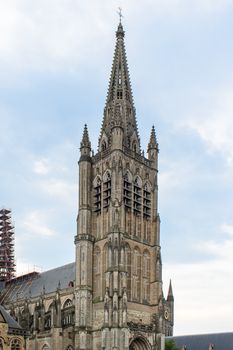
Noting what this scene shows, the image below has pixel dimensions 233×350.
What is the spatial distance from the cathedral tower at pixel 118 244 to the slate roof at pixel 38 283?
12.2m

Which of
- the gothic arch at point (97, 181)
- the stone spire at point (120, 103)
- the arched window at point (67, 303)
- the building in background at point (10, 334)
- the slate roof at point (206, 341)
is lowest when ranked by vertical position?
the slate roof at point (206, 341)

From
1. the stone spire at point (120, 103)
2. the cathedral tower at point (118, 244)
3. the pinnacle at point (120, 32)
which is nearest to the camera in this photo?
the cathedral tower at point (118, 244)

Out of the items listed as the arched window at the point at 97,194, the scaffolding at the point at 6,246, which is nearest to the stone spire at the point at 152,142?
the arched window at the point at 97,194

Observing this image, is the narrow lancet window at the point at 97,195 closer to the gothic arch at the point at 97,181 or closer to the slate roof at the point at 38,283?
the gothic arch at the point at 97,181

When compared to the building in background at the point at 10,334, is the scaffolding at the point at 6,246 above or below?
above

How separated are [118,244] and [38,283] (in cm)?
2515

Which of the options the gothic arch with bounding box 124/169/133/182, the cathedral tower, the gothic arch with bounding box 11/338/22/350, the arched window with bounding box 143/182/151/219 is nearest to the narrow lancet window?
the cathedral tower

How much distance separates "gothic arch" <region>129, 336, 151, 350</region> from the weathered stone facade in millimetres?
110

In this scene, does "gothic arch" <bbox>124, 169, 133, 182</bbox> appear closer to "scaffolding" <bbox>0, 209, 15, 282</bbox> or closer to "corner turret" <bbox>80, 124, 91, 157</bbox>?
"corner turret" <bbox>80, 124, 91, 157</bbox>

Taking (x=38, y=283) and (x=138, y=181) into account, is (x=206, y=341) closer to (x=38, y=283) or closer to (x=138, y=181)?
(x=38, y=283)

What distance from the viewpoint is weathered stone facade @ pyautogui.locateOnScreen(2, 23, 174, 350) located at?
64.6 meters

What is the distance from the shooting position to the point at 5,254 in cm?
11062

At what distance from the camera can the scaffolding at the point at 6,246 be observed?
4326 inches

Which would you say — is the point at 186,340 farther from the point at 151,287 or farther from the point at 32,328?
the point at 32,328
